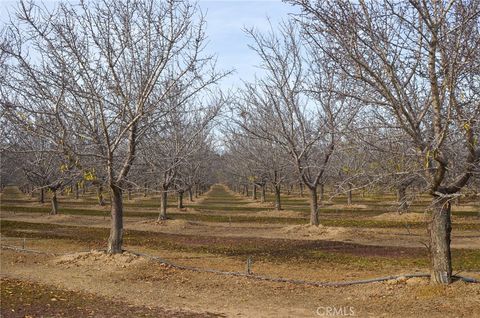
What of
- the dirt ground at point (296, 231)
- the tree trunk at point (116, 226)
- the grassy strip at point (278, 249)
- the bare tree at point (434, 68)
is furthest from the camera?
the dirt ground at point (296, 231)

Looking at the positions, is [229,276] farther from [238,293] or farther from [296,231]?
[296,231]

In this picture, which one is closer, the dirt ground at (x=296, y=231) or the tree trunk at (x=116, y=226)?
the tree trunk at (x=116, y=226)

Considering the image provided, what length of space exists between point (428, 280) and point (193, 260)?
635cm

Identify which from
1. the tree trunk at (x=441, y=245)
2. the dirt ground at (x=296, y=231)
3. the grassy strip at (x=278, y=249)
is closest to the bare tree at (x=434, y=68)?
the tree trunk at (x=441, y=245)

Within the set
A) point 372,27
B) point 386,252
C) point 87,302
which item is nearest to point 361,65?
point 372,27

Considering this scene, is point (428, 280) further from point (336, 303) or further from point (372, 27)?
point (372, 27)

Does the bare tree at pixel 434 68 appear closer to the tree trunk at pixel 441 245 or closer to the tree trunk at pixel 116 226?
the tree trunk at pixel 441 245

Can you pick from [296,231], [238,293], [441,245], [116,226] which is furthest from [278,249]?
[441,245]

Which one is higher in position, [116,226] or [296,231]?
[116,226]

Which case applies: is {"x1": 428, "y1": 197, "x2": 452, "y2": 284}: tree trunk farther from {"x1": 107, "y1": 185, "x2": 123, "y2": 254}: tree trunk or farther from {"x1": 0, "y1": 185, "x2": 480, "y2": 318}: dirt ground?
{"x1": 107, "y1": 185, "x2": 123, "y2": 254}: tree trunk

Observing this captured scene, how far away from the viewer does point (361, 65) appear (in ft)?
24.8

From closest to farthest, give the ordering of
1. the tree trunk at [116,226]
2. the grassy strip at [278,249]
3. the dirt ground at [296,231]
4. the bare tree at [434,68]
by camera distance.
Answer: the bare tree at [434,68], the tree trunk at [116,226], the grassy strip at [278,249], the dirt ground at [296,231]

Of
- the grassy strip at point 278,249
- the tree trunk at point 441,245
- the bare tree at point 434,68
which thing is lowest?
the grassy strip at point 278,249

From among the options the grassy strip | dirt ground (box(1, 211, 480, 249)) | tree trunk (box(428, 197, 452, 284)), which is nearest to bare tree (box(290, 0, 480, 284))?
tree trunk (box(428, 197, 452, 284))
